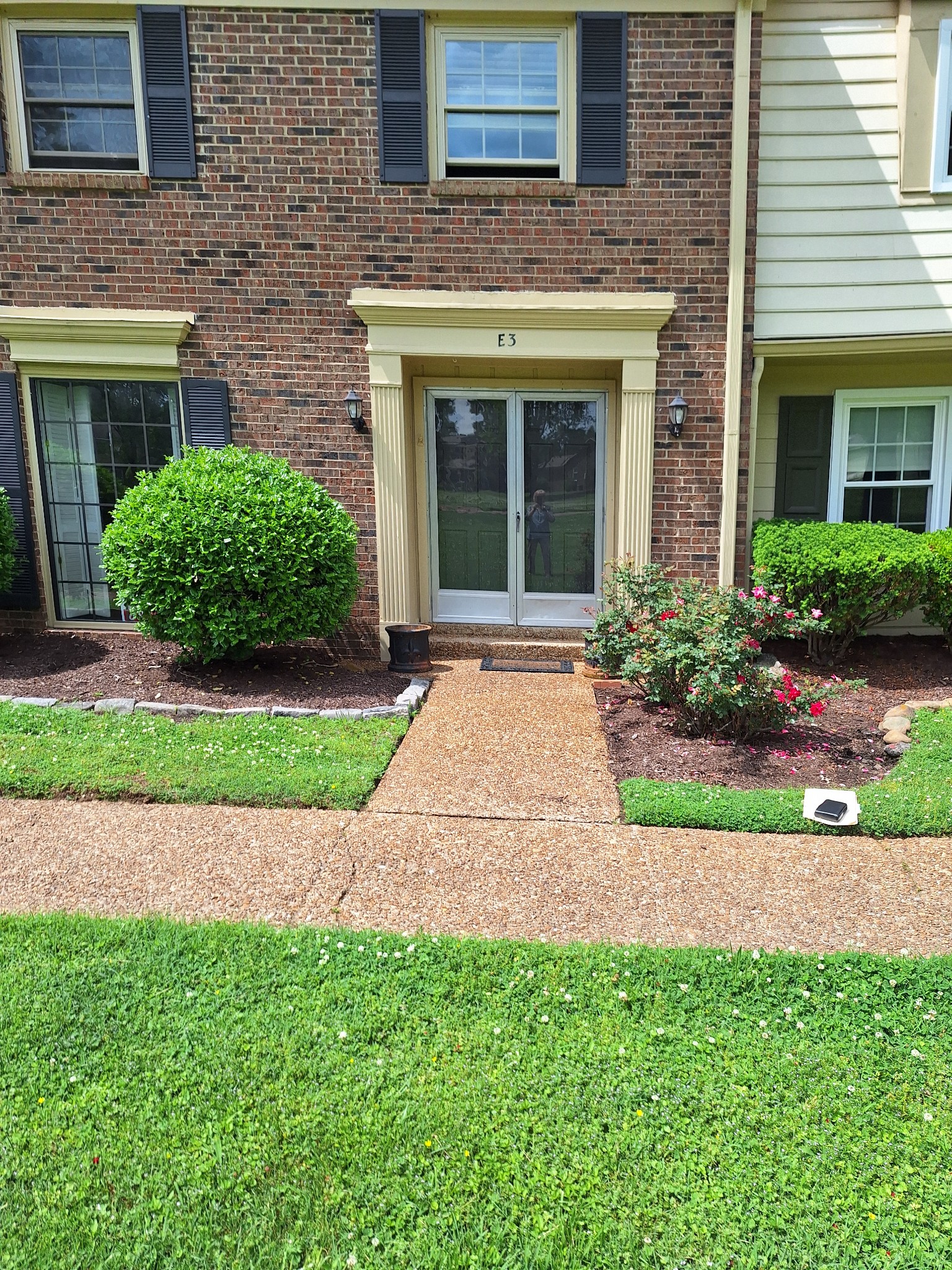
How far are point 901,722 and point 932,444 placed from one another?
142 inches

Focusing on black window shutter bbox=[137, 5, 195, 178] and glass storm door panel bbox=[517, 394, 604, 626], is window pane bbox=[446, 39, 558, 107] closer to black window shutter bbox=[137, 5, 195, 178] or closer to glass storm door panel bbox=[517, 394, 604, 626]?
black window shutter bbox=[137, 5, 195, 178]

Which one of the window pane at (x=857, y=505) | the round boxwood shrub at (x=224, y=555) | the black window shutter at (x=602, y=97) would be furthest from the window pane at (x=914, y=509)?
the round boxwood shrub at (x=224, y=555)

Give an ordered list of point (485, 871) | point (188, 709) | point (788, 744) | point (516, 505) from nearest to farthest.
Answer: point (485, 871) → point (788, 744) → point (188, 709) → point (516, 505)

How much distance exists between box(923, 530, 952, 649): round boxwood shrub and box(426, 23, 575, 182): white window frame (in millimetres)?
4344

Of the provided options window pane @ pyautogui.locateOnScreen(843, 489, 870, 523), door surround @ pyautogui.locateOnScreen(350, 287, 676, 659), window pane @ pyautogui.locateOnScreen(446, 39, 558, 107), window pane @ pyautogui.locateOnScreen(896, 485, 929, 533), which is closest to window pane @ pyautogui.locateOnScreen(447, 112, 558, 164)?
window pane @ pyautogui.locateOnScreen(446, 39, 558, 107)

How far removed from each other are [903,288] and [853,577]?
2589 mm

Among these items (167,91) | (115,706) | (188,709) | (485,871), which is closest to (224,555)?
(188,709)

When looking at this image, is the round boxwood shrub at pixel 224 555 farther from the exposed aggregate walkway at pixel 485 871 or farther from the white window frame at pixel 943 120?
the white window frame at pixel 943 120

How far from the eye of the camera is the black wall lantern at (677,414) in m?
7.15

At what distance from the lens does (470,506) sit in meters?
8.05

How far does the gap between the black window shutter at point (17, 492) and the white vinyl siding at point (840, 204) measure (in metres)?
6.58

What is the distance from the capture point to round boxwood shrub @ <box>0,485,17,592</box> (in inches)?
280

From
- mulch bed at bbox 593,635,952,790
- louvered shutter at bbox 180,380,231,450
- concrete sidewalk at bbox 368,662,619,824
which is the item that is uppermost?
louvered shutter at bbox 180,380,231,450

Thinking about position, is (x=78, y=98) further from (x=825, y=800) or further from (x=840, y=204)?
(x=825, y=800)
